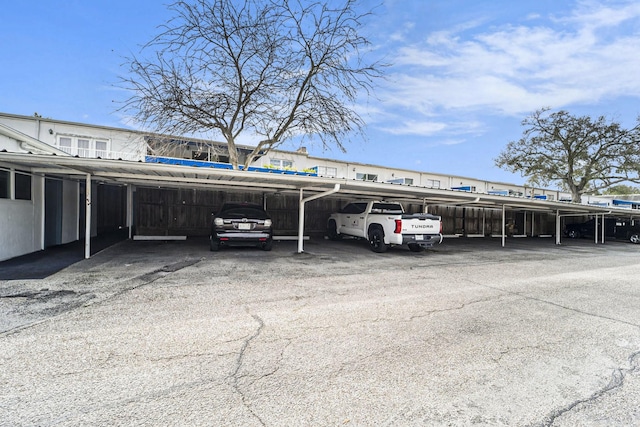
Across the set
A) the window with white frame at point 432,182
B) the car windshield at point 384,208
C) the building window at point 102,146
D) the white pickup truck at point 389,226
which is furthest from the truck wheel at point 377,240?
the window with white frame at point 432,182

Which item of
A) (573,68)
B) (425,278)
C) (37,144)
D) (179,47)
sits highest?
(573,68)

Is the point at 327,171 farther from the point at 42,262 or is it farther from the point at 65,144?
the point at 42,262

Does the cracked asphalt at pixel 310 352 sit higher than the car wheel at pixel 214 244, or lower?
lower

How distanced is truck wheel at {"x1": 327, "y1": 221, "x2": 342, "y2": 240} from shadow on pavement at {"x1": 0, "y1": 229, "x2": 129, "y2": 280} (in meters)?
8.61

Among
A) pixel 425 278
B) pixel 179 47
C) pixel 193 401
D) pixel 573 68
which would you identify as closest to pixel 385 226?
pixel 425 278

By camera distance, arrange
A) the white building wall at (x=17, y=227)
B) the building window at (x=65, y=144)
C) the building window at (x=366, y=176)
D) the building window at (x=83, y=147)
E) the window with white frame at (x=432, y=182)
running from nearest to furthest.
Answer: the white building wall at (x=17, y=227) < the building window at (x=65, y=144) < the building window at (x=83, y=147) < the building window at (x=366, y=176) < the window with white frame at (x=432, y=182)

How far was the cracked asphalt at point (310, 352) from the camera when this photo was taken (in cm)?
226

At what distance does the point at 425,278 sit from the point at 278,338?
4570 millimetres

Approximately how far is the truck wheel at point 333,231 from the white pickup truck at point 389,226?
0.94m

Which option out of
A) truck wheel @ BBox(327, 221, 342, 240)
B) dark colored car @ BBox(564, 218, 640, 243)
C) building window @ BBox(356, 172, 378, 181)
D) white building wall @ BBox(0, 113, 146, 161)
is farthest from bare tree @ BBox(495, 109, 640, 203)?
white building wall @ BBox(0, 113, 146, 161)

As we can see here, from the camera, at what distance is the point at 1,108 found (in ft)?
49.0

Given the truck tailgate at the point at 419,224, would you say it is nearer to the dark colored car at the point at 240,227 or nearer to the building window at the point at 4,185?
the dark colored car at the point at 240,227

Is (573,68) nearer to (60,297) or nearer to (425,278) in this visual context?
(425,278)

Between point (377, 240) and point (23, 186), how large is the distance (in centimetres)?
1035
